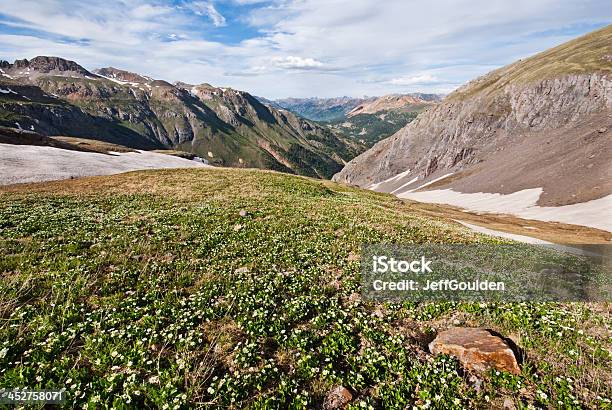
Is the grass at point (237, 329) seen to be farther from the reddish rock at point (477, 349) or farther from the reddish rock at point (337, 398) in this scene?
the reddish rock at point (477, 349)

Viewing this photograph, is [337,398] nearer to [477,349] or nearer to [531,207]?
[477,349]

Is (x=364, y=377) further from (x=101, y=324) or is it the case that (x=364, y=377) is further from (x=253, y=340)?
(x=101, y=324)

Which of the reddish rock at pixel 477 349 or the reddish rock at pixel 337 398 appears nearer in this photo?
the reddish rock at pixel 337 398

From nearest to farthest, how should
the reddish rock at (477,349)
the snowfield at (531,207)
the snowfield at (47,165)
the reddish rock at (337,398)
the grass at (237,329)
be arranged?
the reddish rock at (337,398), the grass at (237,329), the reddish rock at (477,349), the snowfield at (47,165), the snowfield at (531,207)

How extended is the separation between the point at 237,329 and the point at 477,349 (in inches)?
356

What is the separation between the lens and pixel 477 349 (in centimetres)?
1170

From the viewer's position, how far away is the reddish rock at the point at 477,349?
1118 centimetres

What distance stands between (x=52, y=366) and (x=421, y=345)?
42.1 ft

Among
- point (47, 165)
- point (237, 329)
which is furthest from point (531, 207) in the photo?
point (47, 165)

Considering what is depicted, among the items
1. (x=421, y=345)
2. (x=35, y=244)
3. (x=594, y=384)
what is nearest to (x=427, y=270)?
(x=421, y=345)

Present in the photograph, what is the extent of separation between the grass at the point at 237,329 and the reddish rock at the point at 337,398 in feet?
0.71

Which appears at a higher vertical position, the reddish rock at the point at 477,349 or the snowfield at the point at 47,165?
the snowfield at the point at 47,165

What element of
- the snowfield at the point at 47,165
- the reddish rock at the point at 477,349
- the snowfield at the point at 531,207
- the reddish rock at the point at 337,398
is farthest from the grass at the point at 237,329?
the snowfield at the point at 531,207

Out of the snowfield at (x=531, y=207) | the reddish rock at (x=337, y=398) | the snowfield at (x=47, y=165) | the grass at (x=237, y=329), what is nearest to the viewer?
the reddish rock at (x=337, y=398)
